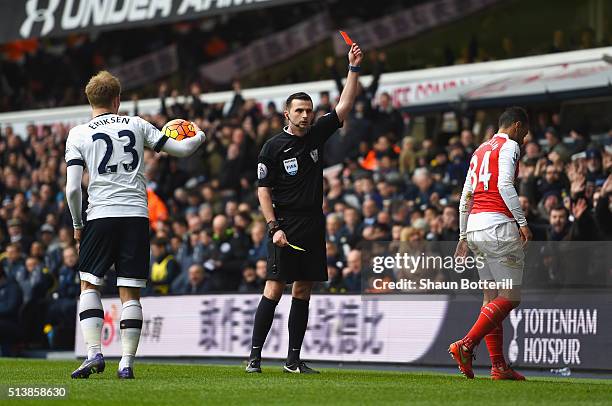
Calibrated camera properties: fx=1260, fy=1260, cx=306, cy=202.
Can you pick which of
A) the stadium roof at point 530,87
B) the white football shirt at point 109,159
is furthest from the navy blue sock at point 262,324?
the stadium roof at point 530,87

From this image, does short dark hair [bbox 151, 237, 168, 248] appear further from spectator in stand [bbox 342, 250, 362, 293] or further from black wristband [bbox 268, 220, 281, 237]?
black wristband [bbox 268, 220, 281, 237]

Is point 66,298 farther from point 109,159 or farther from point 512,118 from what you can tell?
point 512,118

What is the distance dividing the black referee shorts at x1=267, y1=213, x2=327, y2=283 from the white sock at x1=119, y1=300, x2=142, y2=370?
53.5 inches

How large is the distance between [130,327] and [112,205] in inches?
34.5

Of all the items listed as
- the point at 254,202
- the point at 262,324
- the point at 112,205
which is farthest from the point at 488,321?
the point at 254,202

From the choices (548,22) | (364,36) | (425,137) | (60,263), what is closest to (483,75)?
(425,137)

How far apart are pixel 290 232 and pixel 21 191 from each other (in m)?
15.6

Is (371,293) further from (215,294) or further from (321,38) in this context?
(321,38)

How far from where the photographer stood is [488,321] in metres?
9.54

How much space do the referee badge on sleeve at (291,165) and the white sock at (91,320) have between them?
6.06 feet

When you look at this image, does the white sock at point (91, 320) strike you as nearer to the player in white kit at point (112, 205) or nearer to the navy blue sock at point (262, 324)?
the player in white kit at point (112, 205)

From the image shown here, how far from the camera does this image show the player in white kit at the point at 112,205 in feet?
29.5

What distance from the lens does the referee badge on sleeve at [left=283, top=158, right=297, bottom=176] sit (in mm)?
9961

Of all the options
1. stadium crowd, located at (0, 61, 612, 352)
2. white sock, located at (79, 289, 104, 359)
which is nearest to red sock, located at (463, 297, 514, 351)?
stadium crowd, located at (0, 61, 612, 352)
